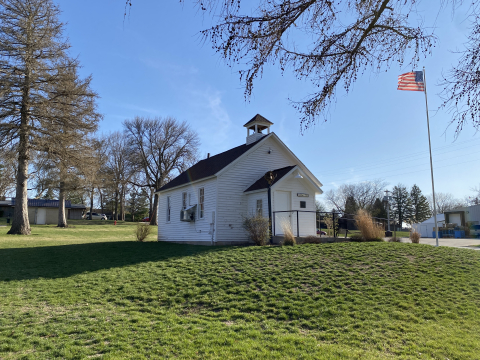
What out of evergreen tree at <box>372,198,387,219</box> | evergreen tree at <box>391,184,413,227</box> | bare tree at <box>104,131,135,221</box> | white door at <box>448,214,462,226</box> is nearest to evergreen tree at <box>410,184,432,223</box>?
evergreen tree at <box>391,184,413,227</box>

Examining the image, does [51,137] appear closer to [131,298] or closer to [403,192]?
[131,298]

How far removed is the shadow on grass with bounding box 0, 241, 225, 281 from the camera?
37.2ft

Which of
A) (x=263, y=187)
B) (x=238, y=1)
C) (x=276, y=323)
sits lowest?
(x=276, y=323)

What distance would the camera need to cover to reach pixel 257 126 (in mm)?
21172

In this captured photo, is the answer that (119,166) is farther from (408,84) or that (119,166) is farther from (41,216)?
(408,84)

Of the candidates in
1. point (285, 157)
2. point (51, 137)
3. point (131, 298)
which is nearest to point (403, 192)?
point (285, 157)

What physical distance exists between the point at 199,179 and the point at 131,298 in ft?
35.9

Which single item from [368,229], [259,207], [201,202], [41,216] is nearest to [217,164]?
[201,202]

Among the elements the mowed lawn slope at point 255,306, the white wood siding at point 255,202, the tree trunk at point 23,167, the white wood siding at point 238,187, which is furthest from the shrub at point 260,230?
the tree trunk at point 23,167

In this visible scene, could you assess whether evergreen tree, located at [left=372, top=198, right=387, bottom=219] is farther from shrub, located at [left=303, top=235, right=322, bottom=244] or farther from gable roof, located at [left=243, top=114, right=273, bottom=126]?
shrub, located at [left=303, top=235, right=322, bottom=244]

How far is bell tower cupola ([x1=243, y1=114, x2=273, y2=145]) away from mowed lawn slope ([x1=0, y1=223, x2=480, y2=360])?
9968 millimetres

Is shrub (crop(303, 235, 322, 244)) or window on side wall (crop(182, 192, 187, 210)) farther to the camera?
window on side wall (crop(182, 192, 187, 210))

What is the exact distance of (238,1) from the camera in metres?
4.02

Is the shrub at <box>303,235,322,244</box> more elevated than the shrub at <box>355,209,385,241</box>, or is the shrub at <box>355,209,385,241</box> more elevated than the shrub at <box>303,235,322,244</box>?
the shrub at <box>355,209,385,241</box>
